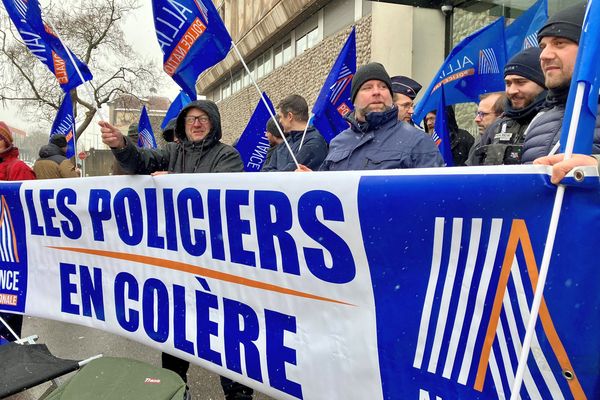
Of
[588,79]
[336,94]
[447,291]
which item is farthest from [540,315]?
[336,94]

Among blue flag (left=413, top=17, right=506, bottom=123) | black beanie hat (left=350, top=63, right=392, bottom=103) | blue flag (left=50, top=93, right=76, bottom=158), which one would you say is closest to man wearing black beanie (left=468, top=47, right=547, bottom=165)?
black beanie hat (left=350, top=63, right=392, bottom=103)

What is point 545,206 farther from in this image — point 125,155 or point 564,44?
point 125,155

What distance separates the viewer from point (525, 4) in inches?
287

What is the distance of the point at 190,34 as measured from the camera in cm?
298

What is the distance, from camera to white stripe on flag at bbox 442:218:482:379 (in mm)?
1343

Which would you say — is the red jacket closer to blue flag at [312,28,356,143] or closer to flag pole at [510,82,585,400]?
blue flag at [312,28,356,143]

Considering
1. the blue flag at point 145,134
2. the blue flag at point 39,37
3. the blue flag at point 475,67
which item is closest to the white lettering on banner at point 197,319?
the blue flag at point 39,37

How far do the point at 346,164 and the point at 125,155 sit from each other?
3.96ft

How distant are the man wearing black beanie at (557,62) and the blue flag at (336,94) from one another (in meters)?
2.45

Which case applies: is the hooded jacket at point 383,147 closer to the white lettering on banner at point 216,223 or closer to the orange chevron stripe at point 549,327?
the white lettering on banner at point 216,223

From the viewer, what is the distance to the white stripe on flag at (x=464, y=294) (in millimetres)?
1343

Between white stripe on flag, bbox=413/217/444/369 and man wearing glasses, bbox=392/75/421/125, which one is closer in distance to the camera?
white stripe on flag, bbox=413/217/444/369

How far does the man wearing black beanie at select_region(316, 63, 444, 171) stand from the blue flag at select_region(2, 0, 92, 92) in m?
1.69

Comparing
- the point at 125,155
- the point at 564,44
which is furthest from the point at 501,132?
the point at 125,155
